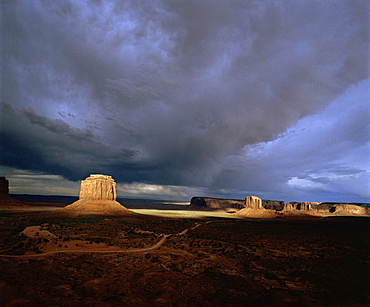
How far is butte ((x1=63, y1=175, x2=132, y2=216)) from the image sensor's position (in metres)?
74.4

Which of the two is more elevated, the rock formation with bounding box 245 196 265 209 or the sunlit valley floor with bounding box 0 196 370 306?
the rock formation with bounding box 245 196 265 209

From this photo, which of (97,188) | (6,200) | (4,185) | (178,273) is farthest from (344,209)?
(4,185)

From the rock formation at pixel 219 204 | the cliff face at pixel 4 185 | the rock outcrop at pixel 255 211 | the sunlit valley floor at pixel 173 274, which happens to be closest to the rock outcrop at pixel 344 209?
the rock outcrop at pixel 255 211

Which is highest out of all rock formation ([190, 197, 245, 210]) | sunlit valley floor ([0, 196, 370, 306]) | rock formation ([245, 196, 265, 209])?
rock formation ([245, 196, 265, 209])

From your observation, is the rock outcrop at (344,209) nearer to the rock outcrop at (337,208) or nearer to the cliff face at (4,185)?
the rock outcrop at (337,208)

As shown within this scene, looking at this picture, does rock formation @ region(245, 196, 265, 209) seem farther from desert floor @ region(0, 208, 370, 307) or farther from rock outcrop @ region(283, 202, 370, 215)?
desert floor @ region(0, 208, 370, 307)

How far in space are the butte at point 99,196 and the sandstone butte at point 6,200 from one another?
81.2ft

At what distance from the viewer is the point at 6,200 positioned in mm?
84250

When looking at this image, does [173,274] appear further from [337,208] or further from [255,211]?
[337,208]

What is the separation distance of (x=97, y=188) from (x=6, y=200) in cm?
4025

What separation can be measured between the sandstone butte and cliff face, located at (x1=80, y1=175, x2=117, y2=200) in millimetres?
27071

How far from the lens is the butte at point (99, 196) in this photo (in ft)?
244

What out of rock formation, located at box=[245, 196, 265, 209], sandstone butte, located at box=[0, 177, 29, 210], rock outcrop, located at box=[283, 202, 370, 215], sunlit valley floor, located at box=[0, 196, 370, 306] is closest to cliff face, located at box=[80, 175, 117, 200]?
sandstone butte, located at box=[0, 177, 29, 210]

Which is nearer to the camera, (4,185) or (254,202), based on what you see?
(4,185)
